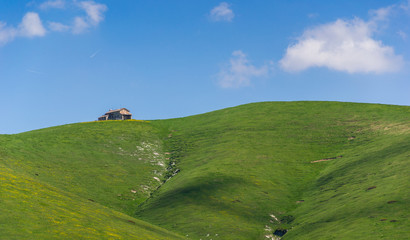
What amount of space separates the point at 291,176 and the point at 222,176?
18.6m

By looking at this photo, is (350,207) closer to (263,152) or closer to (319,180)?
(319,180)

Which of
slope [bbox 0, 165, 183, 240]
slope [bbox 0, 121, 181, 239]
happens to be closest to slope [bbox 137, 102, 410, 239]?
slope [bbox 0, 121, 181, 239]

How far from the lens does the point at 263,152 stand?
409 ft

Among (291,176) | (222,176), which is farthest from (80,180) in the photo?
(291,176)

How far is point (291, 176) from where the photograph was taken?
10819cm

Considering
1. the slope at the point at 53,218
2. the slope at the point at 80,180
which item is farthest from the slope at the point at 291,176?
the slope at the point at 53,218

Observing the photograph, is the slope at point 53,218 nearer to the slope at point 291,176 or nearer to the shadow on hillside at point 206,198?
the slope at point 291,176

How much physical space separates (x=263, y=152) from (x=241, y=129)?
27.1 metres

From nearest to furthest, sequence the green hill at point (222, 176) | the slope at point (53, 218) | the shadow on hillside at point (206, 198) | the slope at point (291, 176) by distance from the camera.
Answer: the slope at point (53, 218) → the green hill at point (222, 176) → the slope at point (291, 176) → the shadow on hillside at point (206, 198)

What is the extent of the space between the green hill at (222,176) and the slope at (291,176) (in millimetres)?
322

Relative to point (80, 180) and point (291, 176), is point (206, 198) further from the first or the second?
point (80, 180)

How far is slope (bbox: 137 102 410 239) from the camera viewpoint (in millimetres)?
74406

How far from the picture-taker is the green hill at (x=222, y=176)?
2484 inches

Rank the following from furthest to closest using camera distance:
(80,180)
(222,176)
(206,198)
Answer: (222,176)
(80,180)
(206,198)
